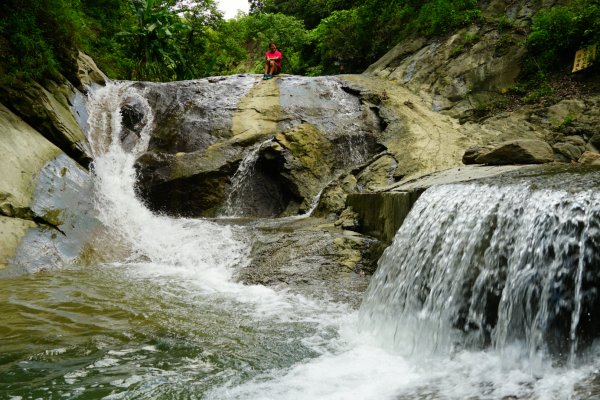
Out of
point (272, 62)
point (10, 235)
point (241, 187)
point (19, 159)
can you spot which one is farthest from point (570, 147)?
point (19, 159)

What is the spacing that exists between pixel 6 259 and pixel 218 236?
2.99m

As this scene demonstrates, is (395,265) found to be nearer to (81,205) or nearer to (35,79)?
(81,205)

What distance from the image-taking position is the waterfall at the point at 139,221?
6840mm

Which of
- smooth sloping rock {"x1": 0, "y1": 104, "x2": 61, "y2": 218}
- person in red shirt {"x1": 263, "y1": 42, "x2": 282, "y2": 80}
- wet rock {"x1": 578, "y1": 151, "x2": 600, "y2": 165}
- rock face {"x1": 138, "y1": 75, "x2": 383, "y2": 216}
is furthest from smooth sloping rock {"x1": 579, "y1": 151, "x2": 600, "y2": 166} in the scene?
person in red shirt {"x1": 263, "y1": 42, "x2": 282, "y2": 80}

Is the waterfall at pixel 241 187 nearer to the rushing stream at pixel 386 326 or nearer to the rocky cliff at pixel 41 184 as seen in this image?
the rocky cliff at pixel 41 184

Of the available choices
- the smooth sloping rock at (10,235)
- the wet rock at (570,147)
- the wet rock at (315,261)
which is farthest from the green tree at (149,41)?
the wet rock at (570,147)

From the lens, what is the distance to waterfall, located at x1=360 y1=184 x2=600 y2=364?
2.93m

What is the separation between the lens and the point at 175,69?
58.0 feet

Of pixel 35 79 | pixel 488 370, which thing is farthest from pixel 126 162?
pixel 488 370

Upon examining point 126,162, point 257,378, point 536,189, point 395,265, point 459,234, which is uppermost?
point 126,162

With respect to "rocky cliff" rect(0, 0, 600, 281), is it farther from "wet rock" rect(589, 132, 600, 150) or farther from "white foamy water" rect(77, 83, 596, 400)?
"white foamy water" rect(77, 83, 596, 400)

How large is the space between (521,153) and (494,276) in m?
2.82

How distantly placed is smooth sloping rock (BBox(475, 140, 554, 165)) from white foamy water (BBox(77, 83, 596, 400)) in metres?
1.65

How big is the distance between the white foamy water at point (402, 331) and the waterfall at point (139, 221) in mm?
1086
